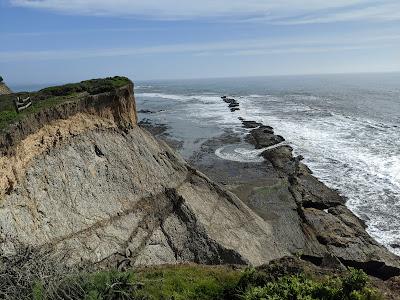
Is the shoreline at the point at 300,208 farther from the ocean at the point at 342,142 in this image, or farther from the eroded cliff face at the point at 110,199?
the eroded cliff face at the point at 110,199

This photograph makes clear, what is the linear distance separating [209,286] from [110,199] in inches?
416

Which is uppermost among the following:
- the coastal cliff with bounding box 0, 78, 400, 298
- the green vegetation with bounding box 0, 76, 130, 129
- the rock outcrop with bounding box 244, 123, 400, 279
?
the green vegetation with bounding box 0, 76, 130, 129

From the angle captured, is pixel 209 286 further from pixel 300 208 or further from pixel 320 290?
pixel 300 208

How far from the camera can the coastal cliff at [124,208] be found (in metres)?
19.0

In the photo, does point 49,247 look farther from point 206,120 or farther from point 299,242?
point 206,120

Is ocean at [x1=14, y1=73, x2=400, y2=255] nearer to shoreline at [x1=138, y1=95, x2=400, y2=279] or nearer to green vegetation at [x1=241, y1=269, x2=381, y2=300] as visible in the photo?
shoreline at [x1=138, y1=95, x2=400, y2=279]

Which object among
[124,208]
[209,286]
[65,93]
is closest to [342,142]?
[65,93]

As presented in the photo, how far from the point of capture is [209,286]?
44.7 feet

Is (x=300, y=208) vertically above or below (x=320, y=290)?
below

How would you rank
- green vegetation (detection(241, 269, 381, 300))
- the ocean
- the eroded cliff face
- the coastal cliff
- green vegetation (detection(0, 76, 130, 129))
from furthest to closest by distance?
the ocean, green vegetation (detection(0, 76, 130, 129)), the coastal cliff, the eroded cliff face, green vegetation (detection(241, 269, 381, 300))

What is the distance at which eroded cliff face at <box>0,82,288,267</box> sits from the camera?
1877 cm

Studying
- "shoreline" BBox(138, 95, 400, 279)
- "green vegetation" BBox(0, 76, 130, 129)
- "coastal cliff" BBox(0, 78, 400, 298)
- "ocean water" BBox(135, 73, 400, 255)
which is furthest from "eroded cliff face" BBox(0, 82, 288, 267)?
"ocean water" BBox(135, 73, 400, 255)

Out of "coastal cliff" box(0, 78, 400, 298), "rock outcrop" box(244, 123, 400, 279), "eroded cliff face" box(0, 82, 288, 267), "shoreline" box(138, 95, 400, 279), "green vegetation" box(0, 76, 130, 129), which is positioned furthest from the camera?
"shoreline" box(138, 95, 400, 279)

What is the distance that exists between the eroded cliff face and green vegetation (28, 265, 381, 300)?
3.48m
